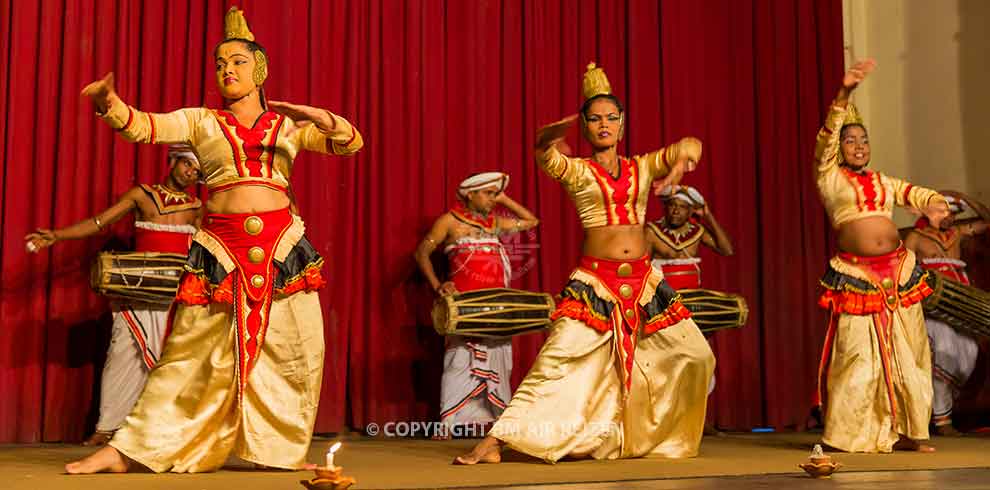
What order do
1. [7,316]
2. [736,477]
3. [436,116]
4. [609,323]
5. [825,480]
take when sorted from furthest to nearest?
[436,116] → [7,316] → [609,323] → [736,477] → [825,480]

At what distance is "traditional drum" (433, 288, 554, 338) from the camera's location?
5.70m

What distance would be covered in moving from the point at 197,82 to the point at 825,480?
4.10m

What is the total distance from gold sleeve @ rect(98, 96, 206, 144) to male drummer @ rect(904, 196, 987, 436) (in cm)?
446

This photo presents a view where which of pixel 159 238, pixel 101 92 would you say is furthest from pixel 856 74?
pixel 159 238

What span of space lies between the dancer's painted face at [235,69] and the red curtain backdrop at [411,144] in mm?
2082

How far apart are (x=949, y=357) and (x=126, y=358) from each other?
15.4 feet

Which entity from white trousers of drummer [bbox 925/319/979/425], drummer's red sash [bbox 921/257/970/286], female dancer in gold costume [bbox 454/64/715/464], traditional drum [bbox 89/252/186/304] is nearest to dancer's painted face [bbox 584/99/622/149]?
female dancer in gold costume [bbox 454/64/715/464]

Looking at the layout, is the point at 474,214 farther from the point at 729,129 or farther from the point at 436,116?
the point at 729,129

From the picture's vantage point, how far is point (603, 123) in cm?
466

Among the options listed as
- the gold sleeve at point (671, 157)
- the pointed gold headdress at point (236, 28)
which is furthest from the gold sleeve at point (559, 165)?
the pointed gold headdress at point (236, 28)

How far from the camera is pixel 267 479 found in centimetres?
360

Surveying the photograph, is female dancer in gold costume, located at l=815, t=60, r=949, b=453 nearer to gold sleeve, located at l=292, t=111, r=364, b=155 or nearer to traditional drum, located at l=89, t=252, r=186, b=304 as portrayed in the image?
gold sleeve, located at l=292, t=111, r=364, b=155

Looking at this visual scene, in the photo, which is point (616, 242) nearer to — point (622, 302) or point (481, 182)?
point (622, 302)

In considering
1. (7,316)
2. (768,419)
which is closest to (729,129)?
(768,419)
